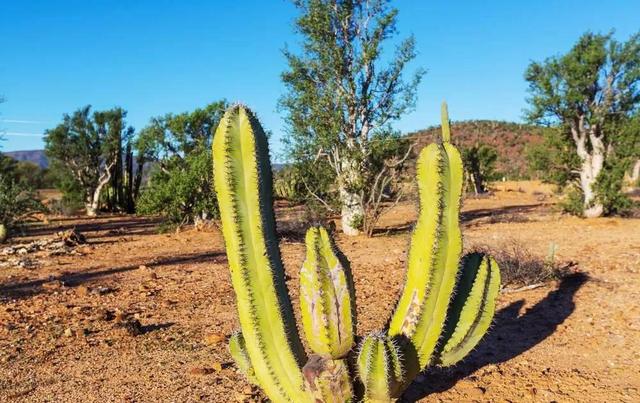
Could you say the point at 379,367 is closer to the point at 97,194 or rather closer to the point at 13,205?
the point at 13,205

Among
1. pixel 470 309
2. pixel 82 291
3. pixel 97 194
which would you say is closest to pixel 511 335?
pixel 470 309

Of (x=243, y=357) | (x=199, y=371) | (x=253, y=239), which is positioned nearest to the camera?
(x=253, y=239)

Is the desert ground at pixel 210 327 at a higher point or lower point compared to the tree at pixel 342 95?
lower

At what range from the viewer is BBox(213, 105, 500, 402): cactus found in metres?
3.11

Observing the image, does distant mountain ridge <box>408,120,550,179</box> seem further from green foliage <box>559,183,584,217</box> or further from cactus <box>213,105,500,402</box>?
cactus <box>213,105,500,402</box>

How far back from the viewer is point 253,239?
3.11 m

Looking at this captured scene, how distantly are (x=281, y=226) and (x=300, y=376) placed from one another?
1001 centimetres

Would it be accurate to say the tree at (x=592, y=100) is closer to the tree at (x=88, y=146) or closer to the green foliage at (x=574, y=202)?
the green foliage at (x=574, y=202)

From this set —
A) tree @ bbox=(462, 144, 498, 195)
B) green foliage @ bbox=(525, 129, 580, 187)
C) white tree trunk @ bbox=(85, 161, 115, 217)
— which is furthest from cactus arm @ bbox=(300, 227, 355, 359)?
tree @ bbox=(462, 144, 498, 195)

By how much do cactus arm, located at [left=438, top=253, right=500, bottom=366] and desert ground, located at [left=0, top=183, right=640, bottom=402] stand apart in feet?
1.41

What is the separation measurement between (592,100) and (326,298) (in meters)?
14.5

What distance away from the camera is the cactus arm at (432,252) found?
11.0 feet

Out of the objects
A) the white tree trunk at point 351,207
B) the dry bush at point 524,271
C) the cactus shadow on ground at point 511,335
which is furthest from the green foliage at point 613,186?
the cactus shadow on ground at point 511,335

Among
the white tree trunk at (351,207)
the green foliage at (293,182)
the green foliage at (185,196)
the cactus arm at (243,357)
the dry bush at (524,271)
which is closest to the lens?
the cactus arm at (243,357)
